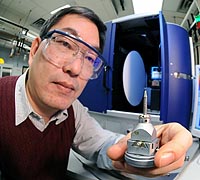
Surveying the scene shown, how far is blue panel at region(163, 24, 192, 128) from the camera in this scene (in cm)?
142

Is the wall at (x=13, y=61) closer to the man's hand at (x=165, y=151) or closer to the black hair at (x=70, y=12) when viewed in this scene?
the black hair at (x=70, y=12)

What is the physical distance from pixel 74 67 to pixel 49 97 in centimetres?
15

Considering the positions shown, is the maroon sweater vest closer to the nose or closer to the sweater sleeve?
the sweater sleeve

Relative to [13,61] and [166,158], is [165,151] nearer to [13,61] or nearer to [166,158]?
[166,158]

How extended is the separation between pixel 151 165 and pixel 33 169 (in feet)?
1.90

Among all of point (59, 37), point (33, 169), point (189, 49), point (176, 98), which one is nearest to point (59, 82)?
point (59, 37)

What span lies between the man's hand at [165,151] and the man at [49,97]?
0.12ft

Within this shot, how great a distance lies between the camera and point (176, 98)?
4.70ft

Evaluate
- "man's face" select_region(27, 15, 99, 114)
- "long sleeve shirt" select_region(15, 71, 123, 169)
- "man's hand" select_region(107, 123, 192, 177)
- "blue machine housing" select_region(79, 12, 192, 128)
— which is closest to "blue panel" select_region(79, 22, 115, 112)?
"blue machine housing" select_region(79, 12, 192, 128)

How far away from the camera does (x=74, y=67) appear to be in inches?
26.5

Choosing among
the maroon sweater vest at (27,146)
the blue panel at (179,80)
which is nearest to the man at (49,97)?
the maroon sweater vest at (27,146)

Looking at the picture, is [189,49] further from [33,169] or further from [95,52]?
[33,169]

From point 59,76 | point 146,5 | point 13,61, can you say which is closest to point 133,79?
point 59,76

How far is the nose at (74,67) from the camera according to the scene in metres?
0.67
